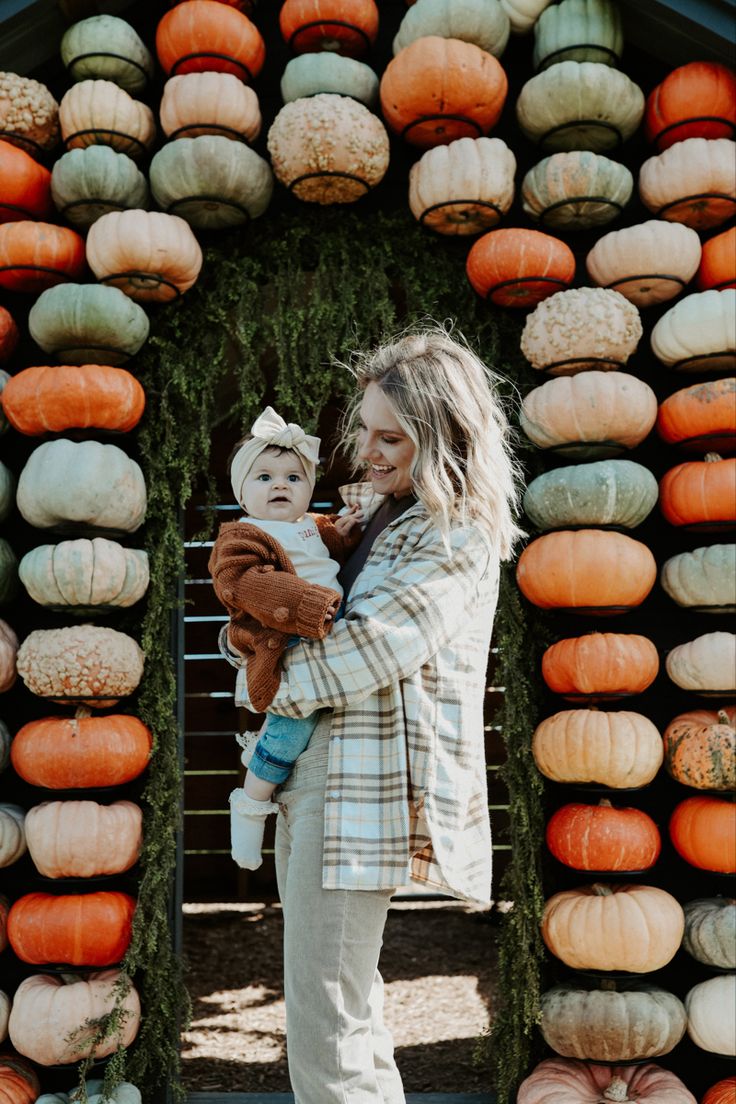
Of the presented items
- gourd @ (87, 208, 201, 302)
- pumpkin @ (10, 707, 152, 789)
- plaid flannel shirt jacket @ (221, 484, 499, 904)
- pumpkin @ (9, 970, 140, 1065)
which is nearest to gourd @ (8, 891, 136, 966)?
pumpkin @ (9, 970, 140, 1065)

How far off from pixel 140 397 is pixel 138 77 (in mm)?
1086

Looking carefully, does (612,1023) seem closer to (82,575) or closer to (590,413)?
(590,413)

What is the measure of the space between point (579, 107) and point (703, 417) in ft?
3.39

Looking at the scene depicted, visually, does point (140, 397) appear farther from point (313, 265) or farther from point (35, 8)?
point (35, 8)

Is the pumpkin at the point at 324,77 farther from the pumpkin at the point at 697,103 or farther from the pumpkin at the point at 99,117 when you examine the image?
the pumpkin at the point at 697,103

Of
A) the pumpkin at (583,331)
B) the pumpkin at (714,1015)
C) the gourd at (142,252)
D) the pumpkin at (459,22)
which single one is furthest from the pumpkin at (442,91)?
the pumpkin at (714,1015)

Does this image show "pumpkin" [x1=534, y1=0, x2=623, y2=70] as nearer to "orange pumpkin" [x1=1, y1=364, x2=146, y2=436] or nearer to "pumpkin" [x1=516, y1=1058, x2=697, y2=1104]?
"orange pumpkin" [x1=1, y1=364, x2=146, y2=436]

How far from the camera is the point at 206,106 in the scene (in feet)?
9.61

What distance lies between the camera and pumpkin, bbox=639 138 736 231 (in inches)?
113

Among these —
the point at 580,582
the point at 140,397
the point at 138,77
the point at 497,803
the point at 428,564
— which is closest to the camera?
the point at 428,564

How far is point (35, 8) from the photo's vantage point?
9.85 ft

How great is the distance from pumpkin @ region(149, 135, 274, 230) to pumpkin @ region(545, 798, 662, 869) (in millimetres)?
2096

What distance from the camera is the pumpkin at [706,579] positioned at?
2.70m

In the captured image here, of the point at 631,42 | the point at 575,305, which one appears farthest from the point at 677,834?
the point at 631,42
